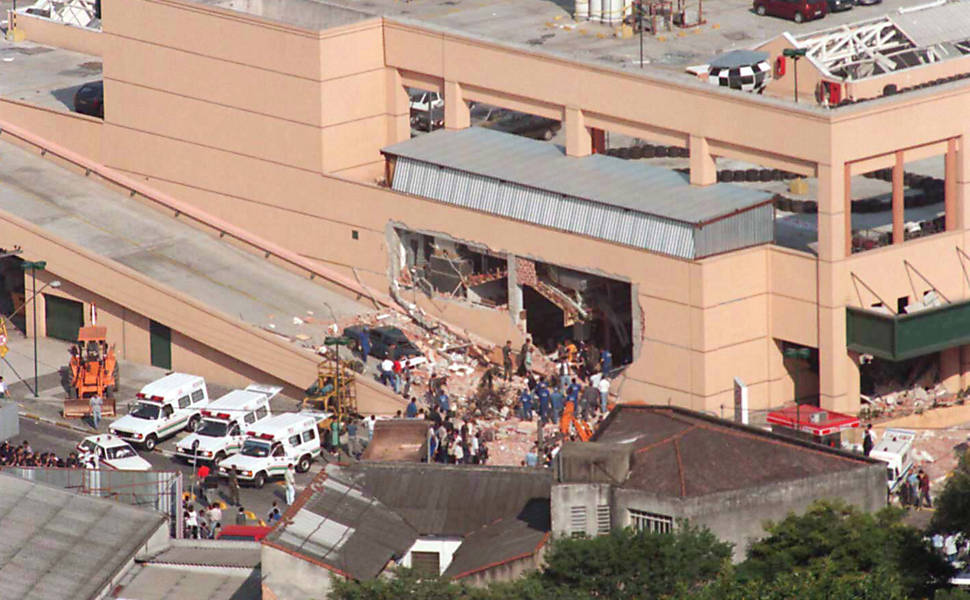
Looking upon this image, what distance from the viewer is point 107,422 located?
304 feet

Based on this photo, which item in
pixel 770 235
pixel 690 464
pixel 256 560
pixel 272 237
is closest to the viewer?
pixel 690 464

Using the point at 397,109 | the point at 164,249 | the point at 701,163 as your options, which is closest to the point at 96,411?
the point at 164,249

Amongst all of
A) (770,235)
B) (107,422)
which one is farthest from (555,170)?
(107,422)

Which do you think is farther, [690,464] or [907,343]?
[907,343]

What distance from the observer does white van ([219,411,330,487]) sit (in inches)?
3393

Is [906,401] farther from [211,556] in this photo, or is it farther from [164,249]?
[164,249]

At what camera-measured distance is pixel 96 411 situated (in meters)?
92.1

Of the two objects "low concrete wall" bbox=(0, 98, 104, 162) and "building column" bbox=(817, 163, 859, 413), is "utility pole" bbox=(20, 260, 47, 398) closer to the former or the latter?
"low concrete wall" bbox=(0, 98, 104, 162)

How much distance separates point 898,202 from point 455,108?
57.7 feet

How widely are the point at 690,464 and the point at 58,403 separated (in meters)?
31.8

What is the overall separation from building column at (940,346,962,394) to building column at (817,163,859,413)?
349 cm

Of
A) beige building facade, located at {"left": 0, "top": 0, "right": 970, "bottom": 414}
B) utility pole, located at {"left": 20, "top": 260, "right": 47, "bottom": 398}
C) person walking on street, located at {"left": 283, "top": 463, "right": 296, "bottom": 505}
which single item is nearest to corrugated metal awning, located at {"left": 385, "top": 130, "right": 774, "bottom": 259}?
beige building facade, located at {"left": 0, "top": 0, "right": 970, "bottom": 414}

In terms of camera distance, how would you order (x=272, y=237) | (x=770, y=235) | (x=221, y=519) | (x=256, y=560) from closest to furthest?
(x=256, y=560) < (x=221, y=519) < (x=770, y=235) < (x=272, y=237)

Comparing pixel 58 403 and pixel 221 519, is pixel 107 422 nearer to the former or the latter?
pixel 58 403
